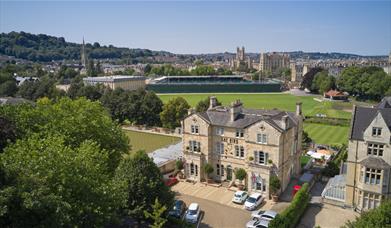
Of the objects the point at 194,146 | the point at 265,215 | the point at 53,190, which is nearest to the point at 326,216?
the point at 265,215

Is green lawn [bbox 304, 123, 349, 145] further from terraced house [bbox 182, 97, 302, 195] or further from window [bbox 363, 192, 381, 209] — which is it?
window [bbox 363, 192, 381, 209]

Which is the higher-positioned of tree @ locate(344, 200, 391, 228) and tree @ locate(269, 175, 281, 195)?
tree @ locate(344, 200, 391, 228)

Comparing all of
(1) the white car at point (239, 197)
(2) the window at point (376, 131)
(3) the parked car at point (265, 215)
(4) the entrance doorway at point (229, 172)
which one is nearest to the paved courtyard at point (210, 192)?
(1) the white car at point (239, 197)

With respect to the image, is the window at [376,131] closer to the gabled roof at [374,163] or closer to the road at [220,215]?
the gabled roof at [374,163]

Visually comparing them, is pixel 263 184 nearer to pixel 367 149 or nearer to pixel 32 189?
pixel 367 149

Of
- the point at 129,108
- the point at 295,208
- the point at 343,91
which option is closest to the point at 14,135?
the point at 295,208

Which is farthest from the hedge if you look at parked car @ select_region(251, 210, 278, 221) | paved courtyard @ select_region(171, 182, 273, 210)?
paved courtyard @ select_region(171, 182, 273, 210)

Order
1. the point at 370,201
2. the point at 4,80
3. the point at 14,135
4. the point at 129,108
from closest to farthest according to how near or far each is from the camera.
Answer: the point at 14,135, the point at 370,201, the point at 129,108, the point at 4,80
